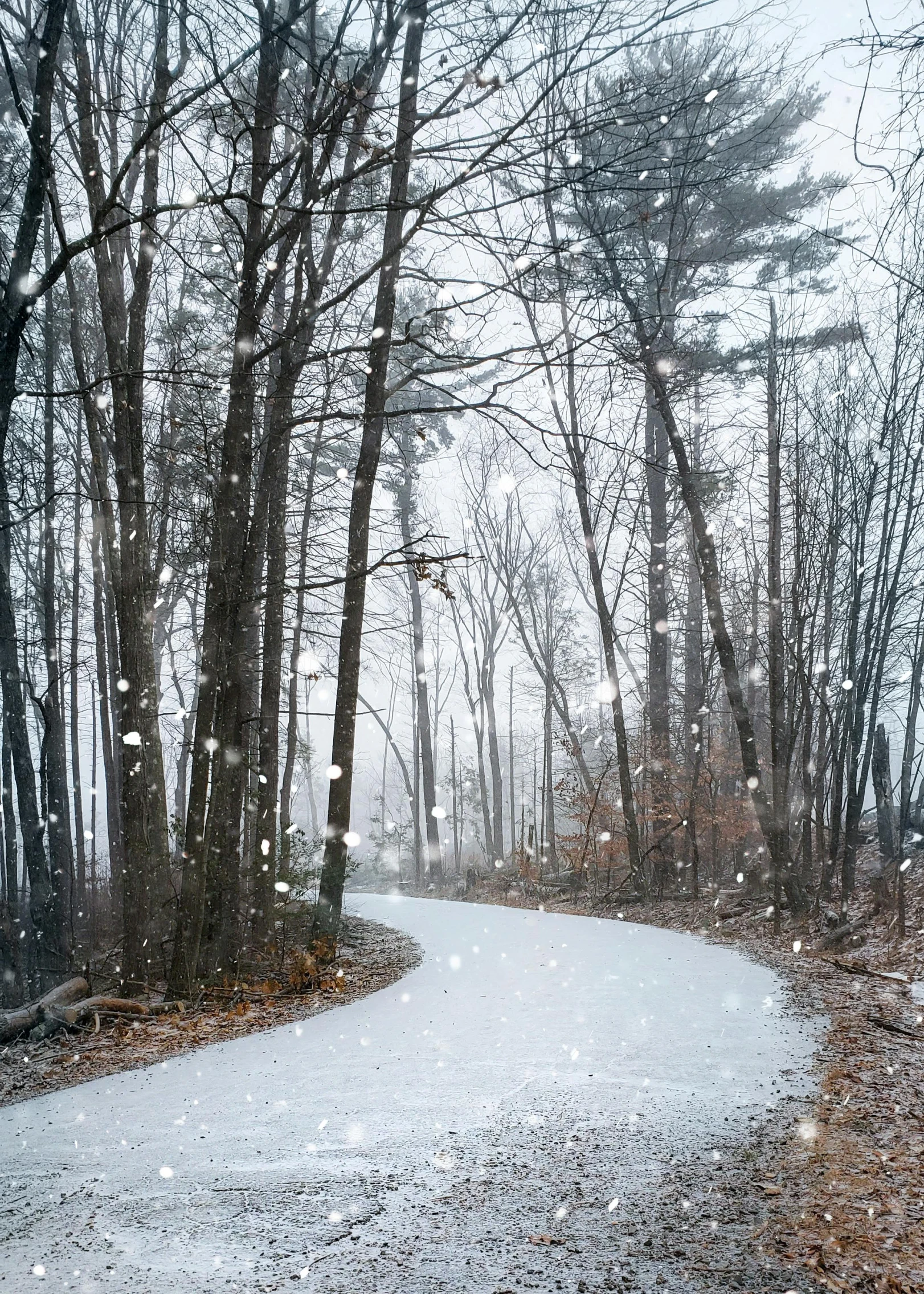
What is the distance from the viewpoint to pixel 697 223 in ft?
54.1

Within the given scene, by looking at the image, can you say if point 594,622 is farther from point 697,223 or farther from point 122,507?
point 122,507

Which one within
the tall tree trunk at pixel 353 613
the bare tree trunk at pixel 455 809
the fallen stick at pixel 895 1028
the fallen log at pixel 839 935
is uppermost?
the tall tree trunk at pixel 353 613

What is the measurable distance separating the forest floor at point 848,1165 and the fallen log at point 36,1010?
196 inches

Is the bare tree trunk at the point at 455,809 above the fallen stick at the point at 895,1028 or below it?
below

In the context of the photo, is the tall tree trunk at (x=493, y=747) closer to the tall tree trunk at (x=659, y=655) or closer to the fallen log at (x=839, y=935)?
the tall tree trunk at (x=659, y=655)

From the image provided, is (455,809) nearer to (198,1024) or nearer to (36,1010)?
→ (36,1010)

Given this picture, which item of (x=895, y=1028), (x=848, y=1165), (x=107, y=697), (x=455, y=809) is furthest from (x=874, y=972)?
(x=455, y=809)

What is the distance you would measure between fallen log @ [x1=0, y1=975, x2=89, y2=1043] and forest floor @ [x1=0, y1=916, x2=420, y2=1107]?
98 millimetres

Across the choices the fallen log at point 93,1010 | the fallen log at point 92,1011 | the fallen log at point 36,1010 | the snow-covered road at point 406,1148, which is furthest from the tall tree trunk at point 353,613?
the snow-covered road at point 406,1148

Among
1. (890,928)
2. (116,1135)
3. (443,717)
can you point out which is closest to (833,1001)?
(890,928)

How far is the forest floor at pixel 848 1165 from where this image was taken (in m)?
2.14

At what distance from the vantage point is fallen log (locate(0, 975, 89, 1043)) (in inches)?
224

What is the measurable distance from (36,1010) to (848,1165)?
5.34 m

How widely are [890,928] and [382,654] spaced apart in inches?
623
